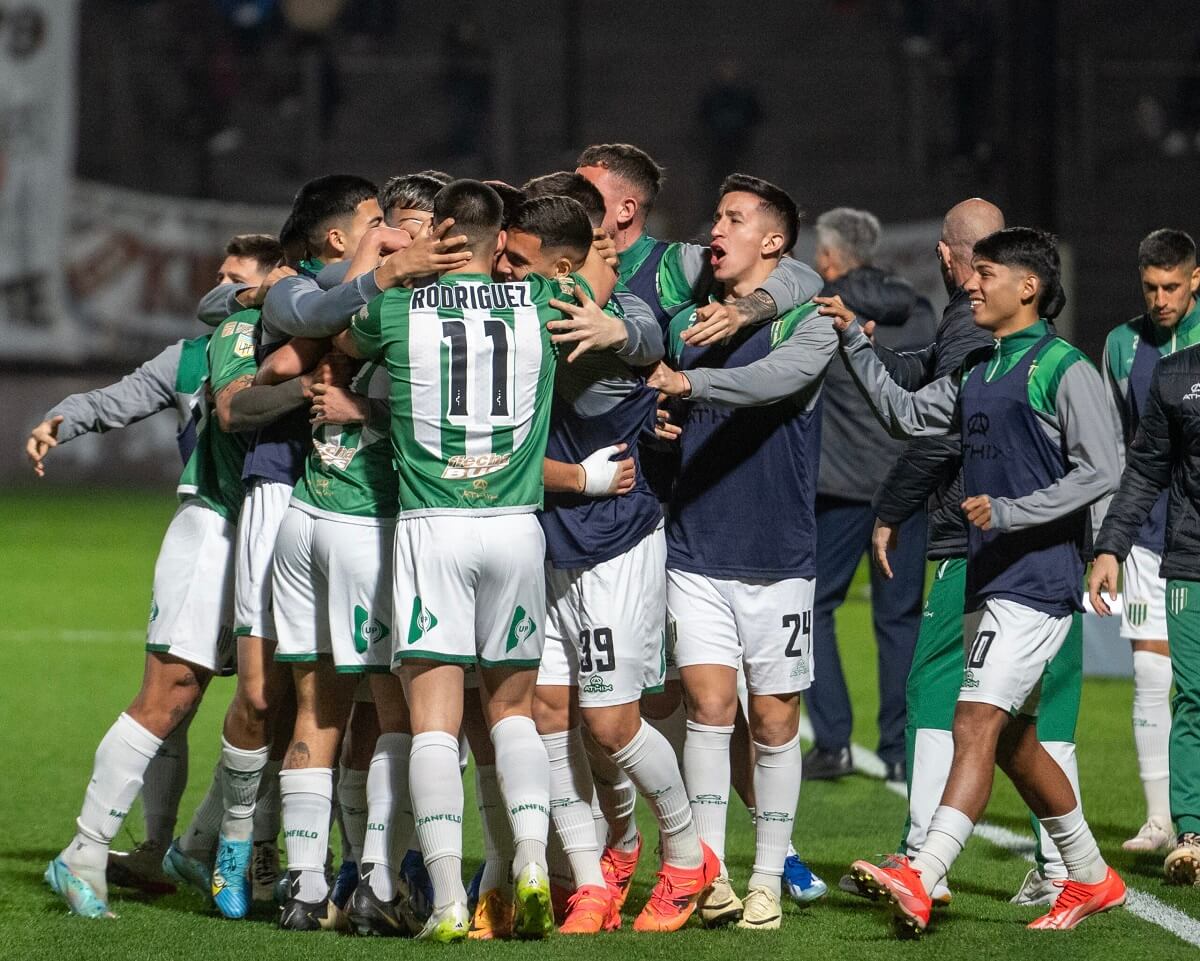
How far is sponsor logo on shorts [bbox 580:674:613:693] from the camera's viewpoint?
4.86 m

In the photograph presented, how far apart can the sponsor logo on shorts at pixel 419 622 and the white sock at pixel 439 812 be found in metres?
0.26

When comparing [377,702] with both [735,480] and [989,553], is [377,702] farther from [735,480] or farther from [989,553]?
[989,553]

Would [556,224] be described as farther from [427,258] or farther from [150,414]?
[150,414]

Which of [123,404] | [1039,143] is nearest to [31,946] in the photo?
[123,404]

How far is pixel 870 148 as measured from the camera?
73.7 ft

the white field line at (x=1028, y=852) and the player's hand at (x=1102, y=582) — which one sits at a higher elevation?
the player's hand at (x=1102, y=582)

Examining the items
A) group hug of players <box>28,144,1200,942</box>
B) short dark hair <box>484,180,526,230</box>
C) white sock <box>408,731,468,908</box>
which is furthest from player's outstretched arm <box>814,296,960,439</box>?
white sock <box>408,731,468,908</box>

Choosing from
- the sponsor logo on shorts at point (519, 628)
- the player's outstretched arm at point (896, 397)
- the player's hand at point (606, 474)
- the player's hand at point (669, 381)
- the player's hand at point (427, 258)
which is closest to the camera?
the player's hand at point (427, 258)

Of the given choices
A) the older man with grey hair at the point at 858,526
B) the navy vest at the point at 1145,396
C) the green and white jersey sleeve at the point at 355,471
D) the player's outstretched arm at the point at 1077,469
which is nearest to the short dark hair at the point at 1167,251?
the navy vest at the point at 1145,396

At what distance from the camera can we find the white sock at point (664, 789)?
487 centimetres

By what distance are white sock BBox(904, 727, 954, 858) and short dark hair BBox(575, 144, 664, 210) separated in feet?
6.04

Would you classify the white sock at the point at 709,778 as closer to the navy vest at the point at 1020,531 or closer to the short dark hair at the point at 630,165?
the navy vest at the point at 1020,531

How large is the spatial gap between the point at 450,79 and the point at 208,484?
17.8m

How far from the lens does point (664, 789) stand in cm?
488
